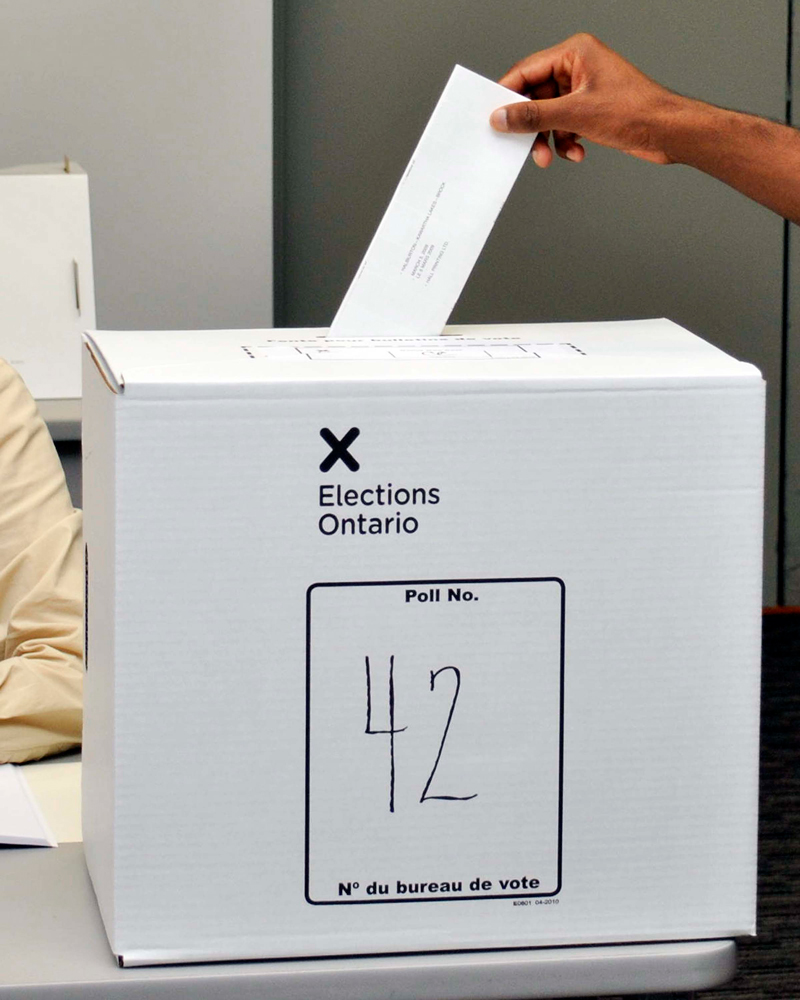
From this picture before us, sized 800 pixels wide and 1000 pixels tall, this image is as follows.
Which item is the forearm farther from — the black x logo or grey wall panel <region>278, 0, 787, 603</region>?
Answer: grey wall panel <region>278, 0, 787, 603</region>

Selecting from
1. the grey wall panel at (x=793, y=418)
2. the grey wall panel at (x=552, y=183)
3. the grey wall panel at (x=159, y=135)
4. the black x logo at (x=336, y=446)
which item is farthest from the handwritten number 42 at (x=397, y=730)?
the grey wall panel at (x=793, y=418)

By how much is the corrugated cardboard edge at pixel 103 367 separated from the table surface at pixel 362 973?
320mm

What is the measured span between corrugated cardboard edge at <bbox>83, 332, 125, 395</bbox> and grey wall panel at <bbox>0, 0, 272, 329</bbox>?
2264mm

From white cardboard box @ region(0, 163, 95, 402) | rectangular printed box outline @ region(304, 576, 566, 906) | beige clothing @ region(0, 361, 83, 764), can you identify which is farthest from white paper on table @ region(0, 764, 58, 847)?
white cardboard box @ region(0, 163, 95, 402)

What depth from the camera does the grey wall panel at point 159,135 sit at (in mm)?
3025

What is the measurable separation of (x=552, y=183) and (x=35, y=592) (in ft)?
8.14

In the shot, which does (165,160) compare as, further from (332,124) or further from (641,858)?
(641,858)

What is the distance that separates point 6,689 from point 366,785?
564mm

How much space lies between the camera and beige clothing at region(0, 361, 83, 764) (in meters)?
1.16

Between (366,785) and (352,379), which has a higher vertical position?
(352,379)

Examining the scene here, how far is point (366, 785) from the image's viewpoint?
0.74m

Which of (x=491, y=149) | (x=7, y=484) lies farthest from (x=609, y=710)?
(x=7, y=484)

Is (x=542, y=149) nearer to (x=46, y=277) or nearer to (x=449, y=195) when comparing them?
(x=449, y=195)

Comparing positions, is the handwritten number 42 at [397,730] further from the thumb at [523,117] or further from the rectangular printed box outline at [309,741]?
the thumb at [523,117]
